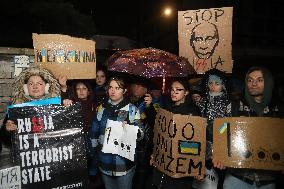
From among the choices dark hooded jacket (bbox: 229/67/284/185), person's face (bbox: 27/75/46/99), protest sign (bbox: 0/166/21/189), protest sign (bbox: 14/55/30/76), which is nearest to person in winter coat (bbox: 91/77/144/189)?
person's face (bbox: 27/75/46/99)

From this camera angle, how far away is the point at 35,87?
3781mm

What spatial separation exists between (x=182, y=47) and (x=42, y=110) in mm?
2844

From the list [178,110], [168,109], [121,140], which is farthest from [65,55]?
[178,110]

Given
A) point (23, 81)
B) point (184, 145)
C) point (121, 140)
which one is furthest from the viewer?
Result: point (121, 140)

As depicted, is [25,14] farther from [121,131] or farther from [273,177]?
[273,177]

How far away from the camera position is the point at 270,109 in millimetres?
3605

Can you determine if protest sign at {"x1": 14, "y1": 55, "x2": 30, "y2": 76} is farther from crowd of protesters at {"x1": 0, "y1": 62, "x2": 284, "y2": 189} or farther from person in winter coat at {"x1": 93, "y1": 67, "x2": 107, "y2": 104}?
person in winter coat at {"x1": 93, "y1": 67, "x2": 107, "y2": 104}

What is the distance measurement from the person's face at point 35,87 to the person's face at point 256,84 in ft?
8.47

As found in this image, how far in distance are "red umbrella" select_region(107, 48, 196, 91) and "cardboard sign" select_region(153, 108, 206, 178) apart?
139cm

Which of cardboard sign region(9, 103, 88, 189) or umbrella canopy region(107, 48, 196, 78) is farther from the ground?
umbrella canopy region(107, 48, 196, 78)

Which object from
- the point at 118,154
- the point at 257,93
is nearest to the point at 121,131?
the point at 118,154

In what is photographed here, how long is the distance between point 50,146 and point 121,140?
0.91 m

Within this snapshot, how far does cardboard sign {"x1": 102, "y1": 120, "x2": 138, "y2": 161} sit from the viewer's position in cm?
→ 399

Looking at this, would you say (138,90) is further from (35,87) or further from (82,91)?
(35,87)
